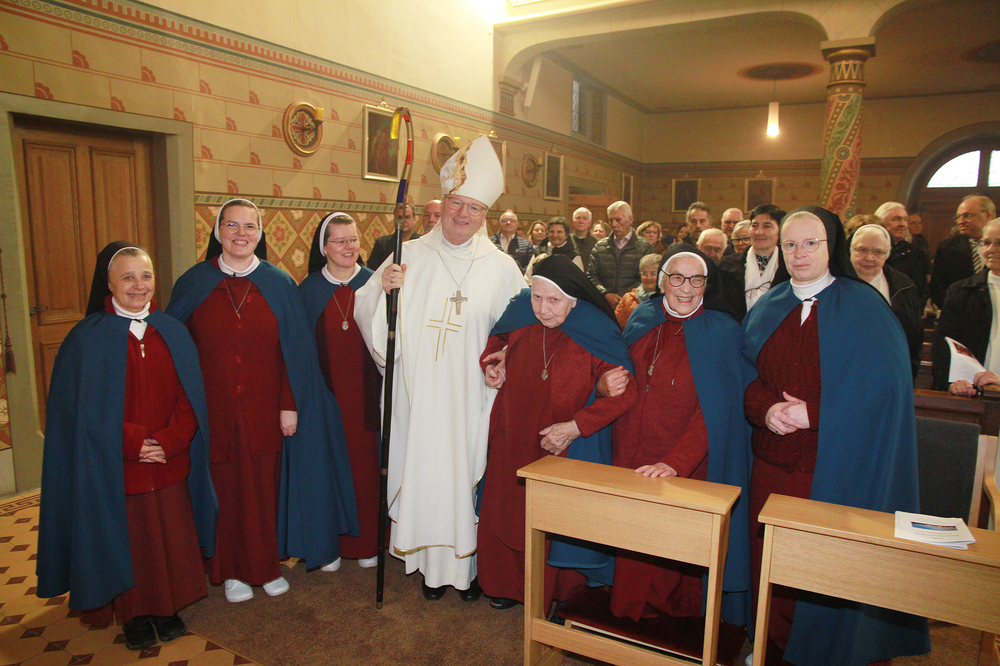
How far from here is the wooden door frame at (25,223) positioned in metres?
4.23

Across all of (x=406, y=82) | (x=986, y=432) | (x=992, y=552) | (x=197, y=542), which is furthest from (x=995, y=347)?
(x=406, y=82)

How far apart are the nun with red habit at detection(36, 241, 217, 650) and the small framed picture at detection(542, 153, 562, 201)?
876cm

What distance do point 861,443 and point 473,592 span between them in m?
1.93

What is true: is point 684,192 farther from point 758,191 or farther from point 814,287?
point 814,287

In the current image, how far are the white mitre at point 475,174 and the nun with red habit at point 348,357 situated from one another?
0.65m

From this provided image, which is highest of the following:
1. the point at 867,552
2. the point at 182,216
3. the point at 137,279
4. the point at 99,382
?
the point at 182,216

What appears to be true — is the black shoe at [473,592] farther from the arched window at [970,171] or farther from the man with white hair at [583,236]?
the arched window at [970,171]

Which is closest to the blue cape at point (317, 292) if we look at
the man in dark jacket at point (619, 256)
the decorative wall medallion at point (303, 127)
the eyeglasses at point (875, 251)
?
the eyeglasses at point (875, 251)

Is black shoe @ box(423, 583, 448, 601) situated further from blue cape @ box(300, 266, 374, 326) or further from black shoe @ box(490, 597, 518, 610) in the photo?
blue cape @ box(300, 266, 374, 326)

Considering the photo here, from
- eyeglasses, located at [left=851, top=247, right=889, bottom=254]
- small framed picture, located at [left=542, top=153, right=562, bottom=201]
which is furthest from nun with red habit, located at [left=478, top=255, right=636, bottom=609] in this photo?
small framed picture, located at [left=542, top=153, right=562, bottom=201]

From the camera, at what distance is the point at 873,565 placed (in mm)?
1998

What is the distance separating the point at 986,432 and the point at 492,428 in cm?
233

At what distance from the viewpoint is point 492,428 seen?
10.6 ft

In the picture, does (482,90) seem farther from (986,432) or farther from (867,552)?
(867,552)
